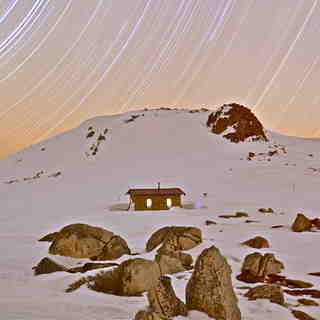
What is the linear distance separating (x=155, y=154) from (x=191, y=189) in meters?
35.1

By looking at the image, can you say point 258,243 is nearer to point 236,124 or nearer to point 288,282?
point 288,282

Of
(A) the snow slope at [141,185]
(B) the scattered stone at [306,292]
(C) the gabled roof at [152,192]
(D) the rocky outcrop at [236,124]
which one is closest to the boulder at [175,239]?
(A) the snow slope at [141,185]

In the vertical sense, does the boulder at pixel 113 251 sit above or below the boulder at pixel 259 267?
above

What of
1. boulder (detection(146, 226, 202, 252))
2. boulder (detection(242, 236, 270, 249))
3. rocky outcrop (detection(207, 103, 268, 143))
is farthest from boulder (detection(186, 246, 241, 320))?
rocky outcrop (detection(207, 103, 268, 143))

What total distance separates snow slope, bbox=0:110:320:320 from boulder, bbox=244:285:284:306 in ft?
1.24

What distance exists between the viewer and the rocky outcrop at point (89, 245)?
19719mm

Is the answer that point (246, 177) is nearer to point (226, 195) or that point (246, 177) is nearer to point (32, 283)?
point (226, 195)

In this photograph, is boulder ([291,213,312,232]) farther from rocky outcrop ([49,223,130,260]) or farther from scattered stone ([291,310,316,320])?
scattered stone ([291,310,316,320])

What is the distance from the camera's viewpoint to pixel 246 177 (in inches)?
2598

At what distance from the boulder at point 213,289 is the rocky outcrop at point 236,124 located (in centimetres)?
9177

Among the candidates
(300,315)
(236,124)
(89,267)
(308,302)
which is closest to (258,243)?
(308,302)

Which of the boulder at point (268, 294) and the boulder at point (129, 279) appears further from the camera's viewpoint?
the boulder at point (129, 279)

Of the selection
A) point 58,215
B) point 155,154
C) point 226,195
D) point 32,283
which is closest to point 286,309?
point 32,283

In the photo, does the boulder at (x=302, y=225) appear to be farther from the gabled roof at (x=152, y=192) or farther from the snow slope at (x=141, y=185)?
the gabled roof at (x=152, y=192)
